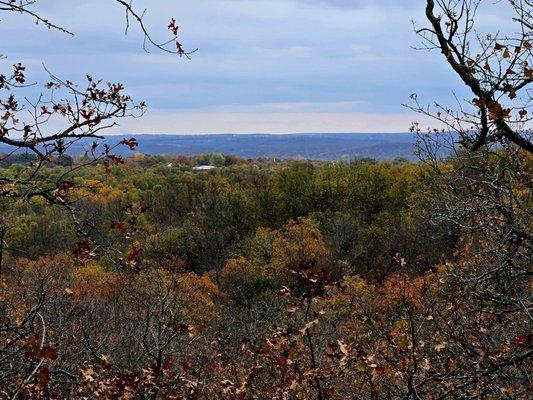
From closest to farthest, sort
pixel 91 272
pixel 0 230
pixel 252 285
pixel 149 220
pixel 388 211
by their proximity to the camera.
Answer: pixel 0 230, pixel 252 285, pixel 91 272, pixel 388 211, pixel 149 220

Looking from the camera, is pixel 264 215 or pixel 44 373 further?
pixel 264 215

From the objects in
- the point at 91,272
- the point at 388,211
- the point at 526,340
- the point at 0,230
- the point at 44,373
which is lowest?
the point at 91,272

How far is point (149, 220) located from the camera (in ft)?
173

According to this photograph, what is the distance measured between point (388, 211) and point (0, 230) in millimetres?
42509

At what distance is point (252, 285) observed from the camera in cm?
3303

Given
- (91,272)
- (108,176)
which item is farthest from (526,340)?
(91,272)

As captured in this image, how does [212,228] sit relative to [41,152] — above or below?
below

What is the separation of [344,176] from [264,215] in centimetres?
741

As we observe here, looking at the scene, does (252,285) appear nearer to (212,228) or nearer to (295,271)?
(212,228)

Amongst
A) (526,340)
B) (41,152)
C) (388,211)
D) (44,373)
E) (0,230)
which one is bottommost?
(388,211)

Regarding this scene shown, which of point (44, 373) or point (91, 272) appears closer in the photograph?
point (44, 373)

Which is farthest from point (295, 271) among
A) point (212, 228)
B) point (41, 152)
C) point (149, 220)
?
point (149, 220)

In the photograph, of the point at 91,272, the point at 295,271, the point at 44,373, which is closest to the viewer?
the point at 44,373

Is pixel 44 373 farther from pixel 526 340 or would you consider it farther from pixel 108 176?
pixel 526 340
